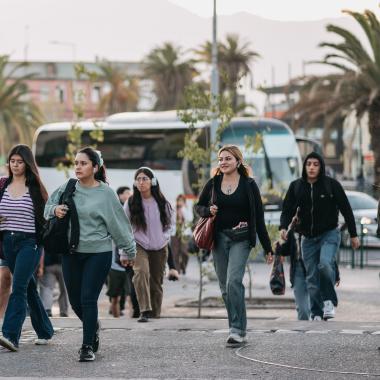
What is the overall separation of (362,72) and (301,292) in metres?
26.2

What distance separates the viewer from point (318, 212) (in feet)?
42.7

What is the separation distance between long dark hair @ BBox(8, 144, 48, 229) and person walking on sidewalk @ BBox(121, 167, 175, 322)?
3226mm

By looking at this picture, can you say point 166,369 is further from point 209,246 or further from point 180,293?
point 180,293

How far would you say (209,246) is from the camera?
34.9 ft

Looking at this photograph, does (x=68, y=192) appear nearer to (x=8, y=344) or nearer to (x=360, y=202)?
(x=8, y=344)

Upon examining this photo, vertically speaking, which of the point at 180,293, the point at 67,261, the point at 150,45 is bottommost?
the point at 180,293

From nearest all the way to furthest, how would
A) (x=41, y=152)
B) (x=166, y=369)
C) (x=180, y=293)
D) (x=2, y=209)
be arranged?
(x=166, y=369)
(x=2, y=209)
(x=180, y=293)
(x=41, y=152)

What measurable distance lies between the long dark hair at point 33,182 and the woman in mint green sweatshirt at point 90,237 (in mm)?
570

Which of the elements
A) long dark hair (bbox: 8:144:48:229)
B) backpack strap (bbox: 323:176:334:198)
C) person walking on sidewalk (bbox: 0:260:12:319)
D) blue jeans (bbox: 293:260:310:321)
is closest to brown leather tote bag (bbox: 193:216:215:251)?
long dark hair (bbox: 8:144:48:229)

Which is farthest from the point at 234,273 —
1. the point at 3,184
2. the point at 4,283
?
the point at 4,283

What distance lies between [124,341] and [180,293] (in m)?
10.8

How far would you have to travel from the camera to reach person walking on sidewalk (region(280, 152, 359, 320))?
42.7 ft

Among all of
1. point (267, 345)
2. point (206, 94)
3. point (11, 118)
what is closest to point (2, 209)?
point (267, 345)

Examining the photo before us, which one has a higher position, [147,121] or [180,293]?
[147,121]
